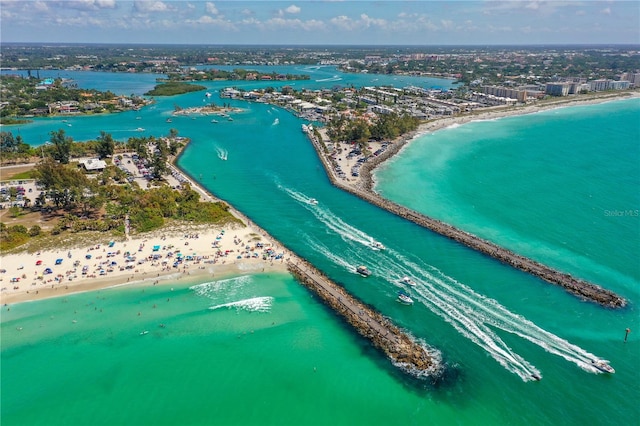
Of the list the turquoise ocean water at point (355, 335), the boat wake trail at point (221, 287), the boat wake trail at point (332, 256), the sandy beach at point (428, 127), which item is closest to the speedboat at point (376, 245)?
the turquoise ocean water at point (355, 335)

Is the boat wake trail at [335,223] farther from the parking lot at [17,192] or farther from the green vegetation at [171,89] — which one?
the green vegetation at [171,89]

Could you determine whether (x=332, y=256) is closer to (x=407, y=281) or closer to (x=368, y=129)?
(x=407, y=281)

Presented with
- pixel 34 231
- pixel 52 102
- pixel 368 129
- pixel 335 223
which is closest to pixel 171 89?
pixel 52 102

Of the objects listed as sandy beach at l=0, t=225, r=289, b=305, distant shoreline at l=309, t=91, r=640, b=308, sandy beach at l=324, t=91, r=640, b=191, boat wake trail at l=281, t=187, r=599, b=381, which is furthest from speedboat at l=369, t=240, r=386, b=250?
sandy beach at l=324, t=91, r=640, b=191

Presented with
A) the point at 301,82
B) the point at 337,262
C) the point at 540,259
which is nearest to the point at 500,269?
the point at 540,259

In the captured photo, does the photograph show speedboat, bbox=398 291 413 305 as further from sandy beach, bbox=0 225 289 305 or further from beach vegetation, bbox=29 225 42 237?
beach vegetation, bbox=29 225 42 237

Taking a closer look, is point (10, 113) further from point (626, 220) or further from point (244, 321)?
point (626, 220)
